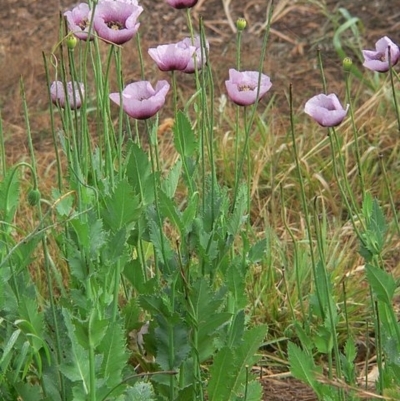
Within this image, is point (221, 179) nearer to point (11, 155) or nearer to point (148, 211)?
point (11, 155)

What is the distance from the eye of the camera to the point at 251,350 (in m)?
1.70

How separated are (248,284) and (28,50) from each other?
183 centimetres

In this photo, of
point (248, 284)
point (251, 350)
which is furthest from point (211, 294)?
point (248, 284)

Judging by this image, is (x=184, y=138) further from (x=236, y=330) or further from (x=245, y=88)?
(x=236, y=330)

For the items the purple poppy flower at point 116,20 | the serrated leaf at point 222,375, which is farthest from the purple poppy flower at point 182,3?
the serrated leaf at point 222,375

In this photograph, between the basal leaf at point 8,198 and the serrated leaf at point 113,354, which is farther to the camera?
the basal leaf at point 8,198

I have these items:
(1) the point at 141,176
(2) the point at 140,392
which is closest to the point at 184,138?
(1) the point at 141,176

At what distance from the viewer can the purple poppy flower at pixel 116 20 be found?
1627 millimetres

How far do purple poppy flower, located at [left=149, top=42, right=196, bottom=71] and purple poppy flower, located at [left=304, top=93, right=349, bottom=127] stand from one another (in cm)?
22

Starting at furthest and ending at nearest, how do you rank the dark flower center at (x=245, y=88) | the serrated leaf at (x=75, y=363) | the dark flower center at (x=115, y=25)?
the dark flower center at (x=245, y=88), the dark flower center at (x=115, y=25), the serrated leaf at (x=75, y=363)

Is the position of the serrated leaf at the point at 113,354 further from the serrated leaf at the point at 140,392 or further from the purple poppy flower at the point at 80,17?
the purple poppy flower at the point at 80,17

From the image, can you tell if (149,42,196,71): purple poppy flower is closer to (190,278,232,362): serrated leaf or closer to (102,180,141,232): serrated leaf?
(102,180,141,232): serrated leaf

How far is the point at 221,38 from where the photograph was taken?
4070mm

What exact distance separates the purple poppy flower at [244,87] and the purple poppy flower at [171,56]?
8 centimetres
